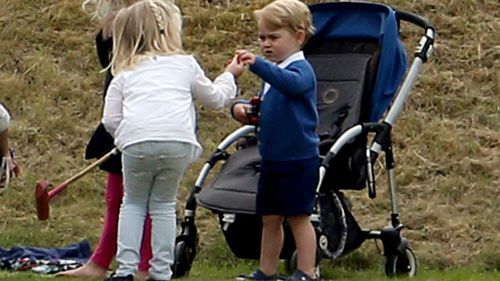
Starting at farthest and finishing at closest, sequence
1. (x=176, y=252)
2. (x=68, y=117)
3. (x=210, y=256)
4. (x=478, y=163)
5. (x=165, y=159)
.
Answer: (x=68, y=117), (x=478, y=163), (x=210, y=256), (x=176, y=252), (x=165, y=159)

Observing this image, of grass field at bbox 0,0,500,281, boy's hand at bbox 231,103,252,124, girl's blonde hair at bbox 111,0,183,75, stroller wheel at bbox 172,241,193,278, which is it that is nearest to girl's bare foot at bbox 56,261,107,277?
grass field at bbox 0,0,500,281

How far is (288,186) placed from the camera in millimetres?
6656

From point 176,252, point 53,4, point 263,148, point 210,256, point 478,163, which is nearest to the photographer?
point 263,148

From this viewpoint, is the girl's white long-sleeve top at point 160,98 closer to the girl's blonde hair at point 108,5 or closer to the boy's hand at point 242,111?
the boy's hand at point 242,111

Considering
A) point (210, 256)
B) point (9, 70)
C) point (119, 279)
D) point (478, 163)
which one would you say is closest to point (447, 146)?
point (478, 163)

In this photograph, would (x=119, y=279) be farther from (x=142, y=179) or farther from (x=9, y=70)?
(x=9, y=70)

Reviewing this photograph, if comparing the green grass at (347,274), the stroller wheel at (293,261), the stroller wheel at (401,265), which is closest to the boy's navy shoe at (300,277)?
the stroller wheel at (293,261)

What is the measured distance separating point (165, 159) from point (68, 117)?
5.00m

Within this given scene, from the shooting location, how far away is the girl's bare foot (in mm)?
7121

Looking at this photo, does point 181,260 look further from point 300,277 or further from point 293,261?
point 300,277

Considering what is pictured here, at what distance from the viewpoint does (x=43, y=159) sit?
10.4 meters

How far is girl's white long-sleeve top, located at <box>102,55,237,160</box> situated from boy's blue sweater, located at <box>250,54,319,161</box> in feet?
1.03

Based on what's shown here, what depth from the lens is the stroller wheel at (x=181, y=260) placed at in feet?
23.7

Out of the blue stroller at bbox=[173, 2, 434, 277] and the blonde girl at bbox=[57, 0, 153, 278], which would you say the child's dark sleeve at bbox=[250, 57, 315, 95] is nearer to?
the blue stroller at bbox=[173, 2, 434, 277]
